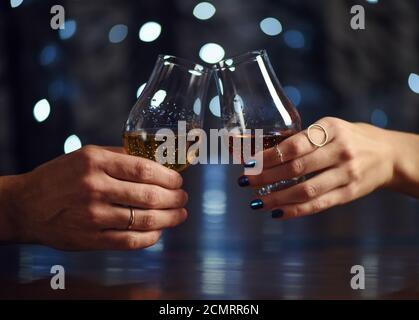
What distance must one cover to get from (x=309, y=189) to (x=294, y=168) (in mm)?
49

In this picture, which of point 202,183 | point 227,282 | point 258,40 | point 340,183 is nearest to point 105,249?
point 227,282

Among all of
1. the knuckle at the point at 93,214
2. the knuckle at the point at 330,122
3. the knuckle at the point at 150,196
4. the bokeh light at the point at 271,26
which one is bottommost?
the knuckle at the point at 93,214

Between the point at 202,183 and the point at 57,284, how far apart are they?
36.9 inches

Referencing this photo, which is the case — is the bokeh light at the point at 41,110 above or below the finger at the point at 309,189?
above

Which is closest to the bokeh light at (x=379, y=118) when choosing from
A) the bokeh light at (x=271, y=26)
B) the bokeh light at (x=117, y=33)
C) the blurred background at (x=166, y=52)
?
the blurred background at (x=166, y=52)

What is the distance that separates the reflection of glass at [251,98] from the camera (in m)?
0.88

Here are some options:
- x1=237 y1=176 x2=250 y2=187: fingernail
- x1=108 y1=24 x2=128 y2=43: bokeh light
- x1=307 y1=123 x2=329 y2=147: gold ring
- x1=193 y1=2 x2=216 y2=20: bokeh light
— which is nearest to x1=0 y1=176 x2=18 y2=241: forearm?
x1=237 y1=176 x2=250 y2=187: fingernail

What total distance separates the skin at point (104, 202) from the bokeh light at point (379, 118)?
8.04 feet

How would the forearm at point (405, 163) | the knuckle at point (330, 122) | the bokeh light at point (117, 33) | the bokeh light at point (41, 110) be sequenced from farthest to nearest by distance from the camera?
1. the bokeh light at point (117, 33)
2. the bokeh light at point (41, 110)
3. the forearm at point (405, 163)
4. the knuckle at point (330, 122)

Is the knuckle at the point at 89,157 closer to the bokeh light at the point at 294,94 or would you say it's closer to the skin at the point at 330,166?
the skin at the point at 330,166

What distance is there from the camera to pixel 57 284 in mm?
674

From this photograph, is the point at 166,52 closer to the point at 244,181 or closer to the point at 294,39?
the point at 294,39

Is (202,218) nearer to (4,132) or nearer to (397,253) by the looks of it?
(397,253)

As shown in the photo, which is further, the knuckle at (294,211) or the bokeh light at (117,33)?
the bokeh light at (117,33)
